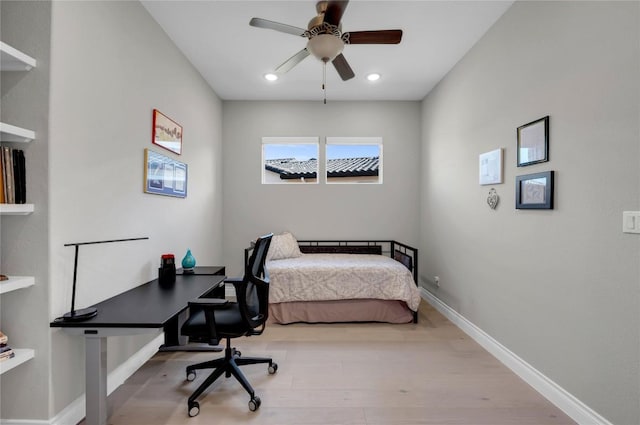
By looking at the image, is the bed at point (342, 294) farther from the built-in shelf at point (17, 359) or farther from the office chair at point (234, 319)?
the built-in shelf at point (17, 359)

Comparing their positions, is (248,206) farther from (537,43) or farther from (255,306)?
(537,43)

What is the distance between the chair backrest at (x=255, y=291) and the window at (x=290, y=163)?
8.11 ft

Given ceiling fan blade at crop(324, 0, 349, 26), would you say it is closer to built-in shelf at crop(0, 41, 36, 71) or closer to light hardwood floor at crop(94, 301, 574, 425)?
built-in shelf at crop(0, 41, 36, 71)

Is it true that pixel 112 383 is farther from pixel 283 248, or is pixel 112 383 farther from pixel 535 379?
pixel 535 379

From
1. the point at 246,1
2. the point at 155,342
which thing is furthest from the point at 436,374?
the point at 246,1

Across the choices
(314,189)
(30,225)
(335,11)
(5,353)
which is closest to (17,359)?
(5,353)

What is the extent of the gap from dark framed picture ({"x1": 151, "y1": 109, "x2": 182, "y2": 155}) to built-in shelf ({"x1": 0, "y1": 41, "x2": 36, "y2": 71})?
3.23 ft

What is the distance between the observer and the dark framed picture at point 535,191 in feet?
6.33

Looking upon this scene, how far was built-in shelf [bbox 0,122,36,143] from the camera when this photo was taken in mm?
1364

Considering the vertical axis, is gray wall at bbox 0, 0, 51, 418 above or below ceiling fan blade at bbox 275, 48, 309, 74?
below

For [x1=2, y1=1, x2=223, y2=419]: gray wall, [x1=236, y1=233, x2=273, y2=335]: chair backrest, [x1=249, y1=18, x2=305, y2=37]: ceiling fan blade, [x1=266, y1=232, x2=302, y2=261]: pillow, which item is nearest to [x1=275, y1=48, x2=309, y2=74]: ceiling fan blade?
[x1=249, y1=18, x2=305, y2=37]: ceiling fan blade

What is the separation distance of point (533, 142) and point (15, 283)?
3.08 m

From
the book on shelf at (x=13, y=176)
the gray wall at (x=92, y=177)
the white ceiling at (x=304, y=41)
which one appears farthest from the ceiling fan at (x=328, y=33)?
the book on shelf at (x=13, y=176)

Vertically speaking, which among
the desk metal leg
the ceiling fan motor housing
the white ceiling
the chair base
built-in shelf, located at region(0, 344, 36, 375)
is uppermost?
the white ceiling
